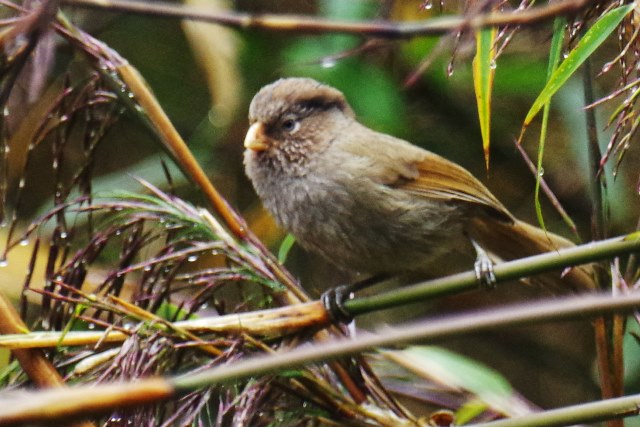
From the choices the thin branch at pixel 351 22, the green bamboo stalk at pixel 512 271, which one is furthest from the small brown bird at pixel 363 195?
the thin branch at pixel 351 22

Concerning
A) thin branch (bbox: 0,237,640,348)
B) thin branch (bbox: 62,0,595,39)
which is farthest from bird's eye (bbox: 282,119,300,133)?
thin branch (bbox: 62,0,595,39)

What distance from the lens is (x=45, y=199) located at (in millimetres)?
5484

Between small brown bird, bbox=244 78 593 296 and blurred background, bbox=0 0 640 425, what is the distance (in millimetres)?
912

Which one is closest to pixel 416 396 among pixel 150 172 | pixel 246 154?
pixel 246 154

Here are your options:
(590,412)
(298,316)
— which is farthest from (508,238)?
(590,412)

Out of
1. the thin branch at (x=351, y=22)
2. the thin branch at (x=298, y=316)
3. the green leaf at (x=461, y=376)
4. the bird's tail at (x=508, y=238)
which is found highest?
the thin branch at (x=351, y=22)

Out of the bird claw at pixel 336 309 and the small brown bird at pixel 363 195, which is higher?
the small brown bird at pixel 363 195

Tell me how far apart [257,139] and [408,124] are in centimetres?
149

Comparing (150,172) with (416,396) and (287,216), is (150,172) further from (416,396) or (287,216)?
(416,396)

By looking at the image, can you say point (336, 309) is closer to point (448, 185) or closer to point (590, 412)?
point (590, 412)

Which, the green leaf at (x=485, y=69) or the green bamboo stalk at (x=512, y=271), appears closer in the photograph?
the green bamboo stalk at (x=512, y=271)

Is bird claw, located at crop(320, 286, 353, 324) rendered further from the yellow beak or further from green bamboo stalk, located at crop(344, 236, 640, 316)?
the yellow beak

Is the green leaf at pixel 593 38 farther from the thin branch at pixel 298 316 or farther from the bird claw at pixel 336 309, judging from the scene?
the bird claw at pixel 336 309

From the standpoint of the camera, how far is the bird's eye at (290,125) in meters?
3.47
